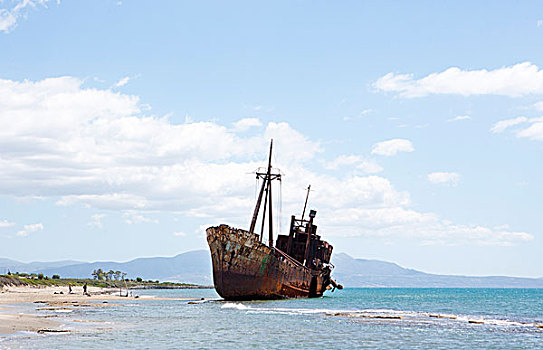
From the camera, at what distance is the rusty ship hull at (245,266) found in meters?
51.8

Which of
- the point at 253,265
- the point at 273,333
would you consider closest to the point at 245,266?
the point at 253,265

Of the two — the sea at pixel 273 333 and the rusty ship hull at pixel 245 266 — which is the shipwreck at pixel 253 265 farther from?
the sea at pixel 273 333

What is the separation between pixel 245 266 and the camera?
52594mm

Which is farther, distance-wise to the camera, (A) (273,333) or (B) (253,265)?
(B) (253,265)

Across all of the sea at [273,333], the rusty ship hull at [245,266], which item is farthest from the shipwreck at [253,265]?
the sea at [273,333]

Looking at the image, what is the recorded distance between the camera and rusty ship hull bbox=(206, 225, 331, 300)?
51844 mm

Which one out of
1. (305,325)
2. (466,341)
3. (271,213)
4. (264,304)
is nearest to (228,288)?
(264,304)

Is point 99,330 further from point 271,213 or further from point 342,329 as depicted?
point 271,213

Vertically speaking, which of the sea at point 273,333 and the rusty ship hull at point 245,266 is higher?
the rusty ship hull at point 245,266

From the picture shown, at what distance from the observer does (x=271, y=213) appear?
208 ft

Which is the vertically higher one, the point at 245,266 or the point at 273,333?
the point at 245,266

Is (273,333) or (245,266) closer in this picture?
(273,333)

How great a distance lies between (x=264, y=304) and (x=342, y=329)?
19.8 meters

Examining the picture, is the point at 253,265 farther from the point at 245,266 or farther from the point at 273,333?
the point at 273,333
